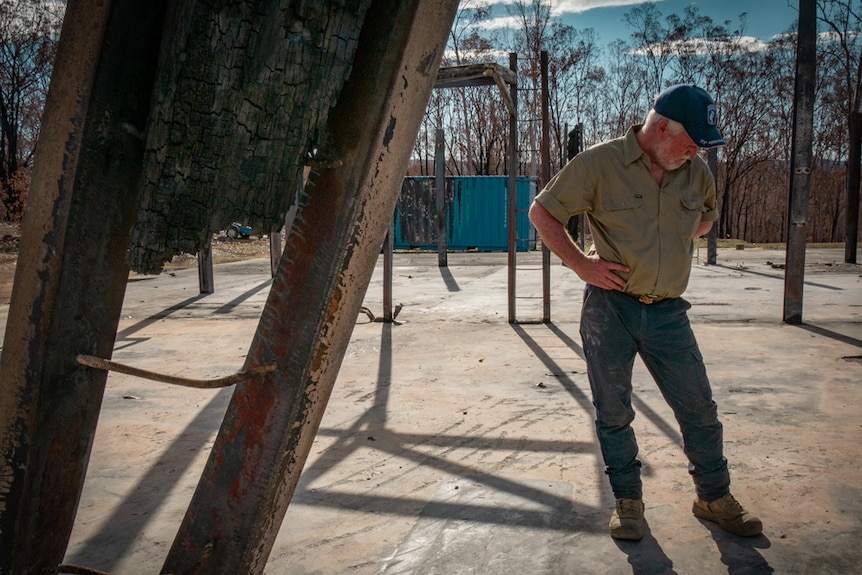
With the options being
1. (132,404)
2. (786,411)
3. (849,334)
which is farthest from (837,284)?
(132,404)

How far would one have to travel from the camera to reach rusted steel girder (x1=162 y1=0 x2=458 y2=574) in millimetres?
1076

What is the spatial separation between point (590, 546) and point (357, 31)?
200 centimetres

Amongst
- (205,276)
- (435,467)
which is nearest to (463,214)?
(205,276)

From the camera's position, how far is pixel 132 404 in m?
4.32

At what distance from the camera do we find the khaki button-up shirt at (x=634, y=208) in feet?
8.27

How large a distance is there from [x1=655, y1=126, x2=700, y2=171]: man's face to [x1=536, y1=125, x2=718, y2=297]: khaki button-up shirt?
5 centimetres

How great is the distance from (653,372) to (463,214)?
18238 mm

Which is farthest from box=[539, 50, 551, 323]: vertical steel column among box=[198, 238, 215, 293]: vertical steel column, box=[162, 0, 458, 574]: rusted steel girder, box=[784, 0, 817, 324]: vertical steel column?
box=[162, 0, 458, 574]: rusted steel girder

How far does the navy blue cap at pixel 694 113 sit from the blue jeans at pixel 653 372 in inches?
23.3

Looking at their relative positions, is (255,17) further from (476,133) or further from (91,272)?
(476,133)

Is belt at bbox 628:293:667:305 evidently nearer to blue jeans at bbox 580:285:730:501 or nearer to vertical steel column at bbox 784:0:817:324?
blue jeans at bbox 580:285:730:501

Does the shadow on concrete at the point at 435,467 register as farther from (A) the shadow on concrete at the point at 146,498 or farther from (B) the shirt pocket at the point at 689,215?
(B) the shirt pocket at the point at 689,215

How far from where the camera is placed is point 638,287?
8.25 feet

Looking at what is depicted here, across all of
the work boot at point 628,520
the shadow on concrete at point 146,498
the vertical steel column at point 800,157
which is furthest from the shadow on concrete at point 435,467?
the vertical steel column at point 800,157
